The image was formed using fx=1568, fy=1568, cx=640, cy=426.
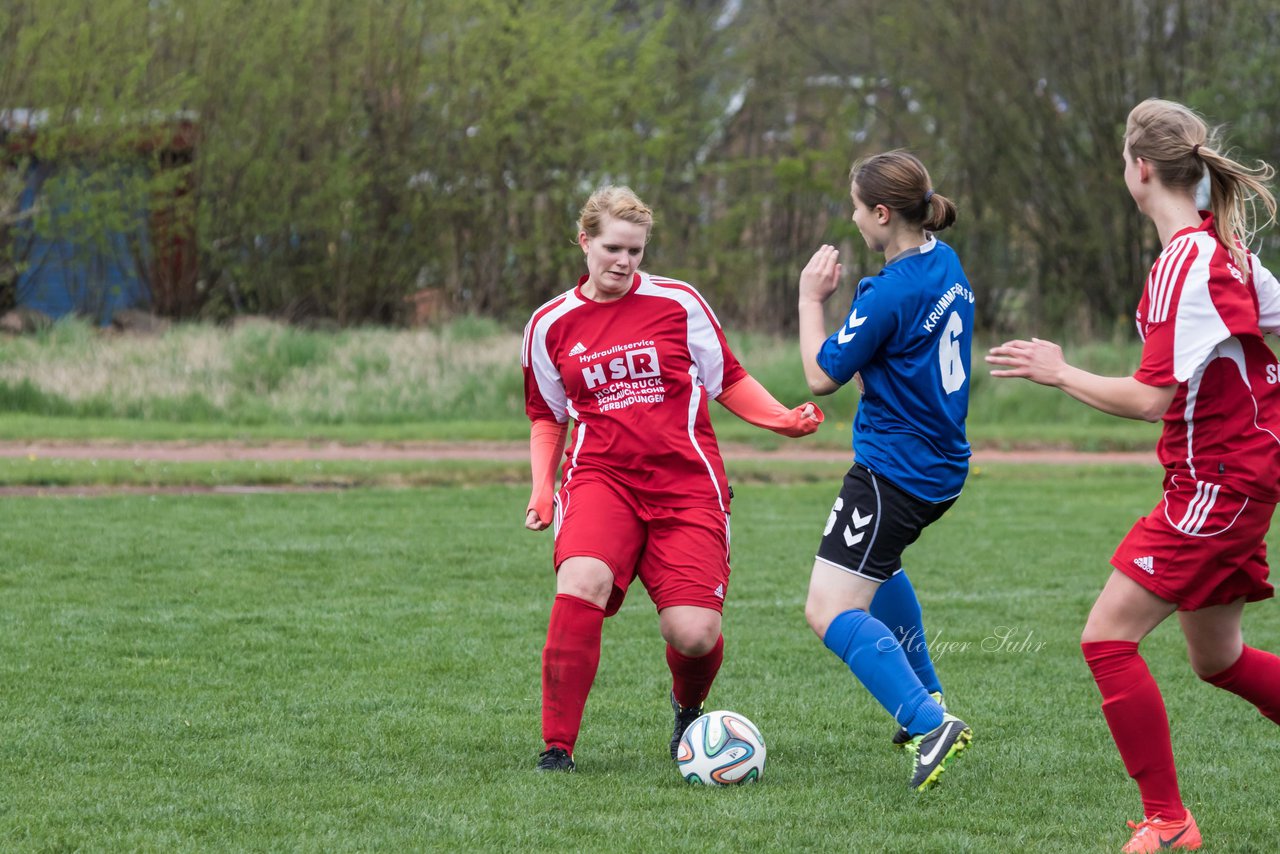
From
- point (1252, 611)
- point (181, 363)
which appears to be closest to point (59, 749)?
point (1252, 611)

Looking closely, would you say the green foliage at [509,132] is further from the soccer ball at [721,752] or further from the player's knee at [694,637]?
the soccer ball at [721,752]

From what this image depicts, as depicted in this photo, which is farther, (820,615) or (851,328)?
(820,615)

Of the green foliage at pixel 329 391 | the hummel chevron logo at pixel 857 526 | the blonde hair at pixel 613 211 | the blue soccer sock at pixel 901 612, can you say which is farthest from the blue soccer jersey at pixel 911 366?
the green foliage at pixel 329 391

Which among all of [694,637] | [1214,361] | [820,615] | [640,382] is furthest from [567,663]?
[1214,361]

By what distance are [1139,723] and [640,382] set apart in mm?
1787

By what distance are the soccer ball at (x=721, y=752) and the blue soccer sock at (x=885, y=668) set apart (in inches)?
17.4

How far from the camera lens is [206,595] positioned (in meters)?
7.68

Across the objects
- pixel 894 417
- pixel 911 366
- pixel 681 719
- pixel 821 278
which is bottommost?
pixel 681 719

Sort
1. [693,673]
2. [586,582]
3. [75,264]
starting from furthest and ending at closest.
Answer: [75,264], [693,673], [586,582]

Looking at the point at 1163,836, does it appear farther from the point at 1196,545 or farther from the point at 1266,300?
the point at 1266,300

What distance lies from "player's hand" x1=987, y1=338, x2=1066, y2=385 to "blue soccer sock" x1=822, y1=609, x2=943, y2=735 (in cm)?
95

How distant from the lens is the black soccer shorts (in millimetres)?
4371

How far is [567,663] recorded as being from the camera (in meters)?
4.66

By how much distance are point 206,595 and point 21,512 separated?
311cm
